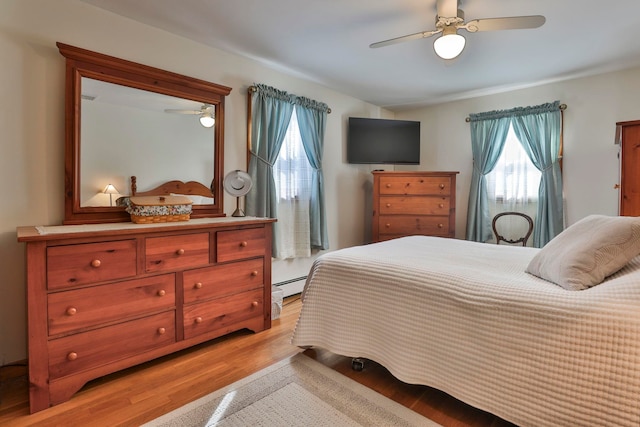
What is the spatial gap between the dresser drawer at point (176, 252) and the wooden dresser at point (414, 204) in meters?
2.31

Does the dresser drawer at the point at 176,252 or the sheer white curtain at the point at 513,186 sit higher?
the sheer white curtain at the point at 513,186

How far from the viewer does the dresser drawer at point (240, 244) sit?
2.34 metres

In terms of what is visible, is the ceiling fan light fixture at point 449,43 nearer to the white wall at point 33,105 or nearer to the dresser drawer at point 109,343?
the white wall at point 33,105

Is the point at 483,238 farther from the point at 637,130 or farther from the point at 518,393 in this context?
the point at 518,393

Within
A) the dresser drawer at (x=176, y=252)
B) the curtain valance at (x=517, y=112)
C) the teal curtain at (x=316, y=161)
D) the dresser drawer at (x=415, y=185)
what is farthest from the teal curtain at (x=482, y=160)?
the dresser drawer at (x=176, y=252)

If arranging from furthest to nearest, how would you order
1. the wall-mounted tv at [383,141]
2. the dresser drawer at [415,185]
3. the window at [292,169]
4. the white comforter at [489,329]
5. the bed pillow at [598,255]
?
the wall-mounted tv at [383,141] → the dresser drawer at [415,185] → the window at [292,169] → the bed pillow at [598,255] → the white comforter at [489,329]

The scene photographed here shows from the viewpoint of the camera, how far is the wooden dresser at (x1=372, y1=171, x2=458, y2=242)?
3.88m

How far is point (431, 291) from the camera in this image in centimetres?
160

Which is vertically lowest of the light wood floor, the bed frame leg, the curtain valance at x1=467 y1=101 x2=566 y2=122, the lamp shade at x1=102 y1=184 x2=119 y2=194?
the light wood floor

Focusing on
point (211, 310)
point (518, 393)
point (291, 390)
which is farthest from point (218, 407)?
point (518, 393)

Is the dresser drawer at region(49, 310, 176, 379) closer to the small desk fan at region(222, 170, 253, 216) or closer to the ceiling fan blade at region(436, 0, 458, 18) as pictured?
the small desk fan at region(222, 170, 253, 216)

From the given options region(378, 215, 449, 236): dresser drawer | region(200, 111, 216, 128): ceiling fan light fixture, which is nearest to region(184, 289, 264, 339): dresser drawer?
region(200, 111, 216, 128): ceiling fan light fixture

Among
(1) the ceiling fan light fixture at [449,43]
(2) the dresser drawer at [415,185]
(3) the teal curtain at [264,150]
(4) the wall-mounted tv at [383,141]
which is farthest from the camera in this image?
(4) the wall-mounted tv at [383,141]

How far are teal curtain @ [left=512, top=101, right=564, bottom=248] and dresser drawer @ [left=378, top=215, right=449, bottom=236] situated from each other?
3.19 ft
